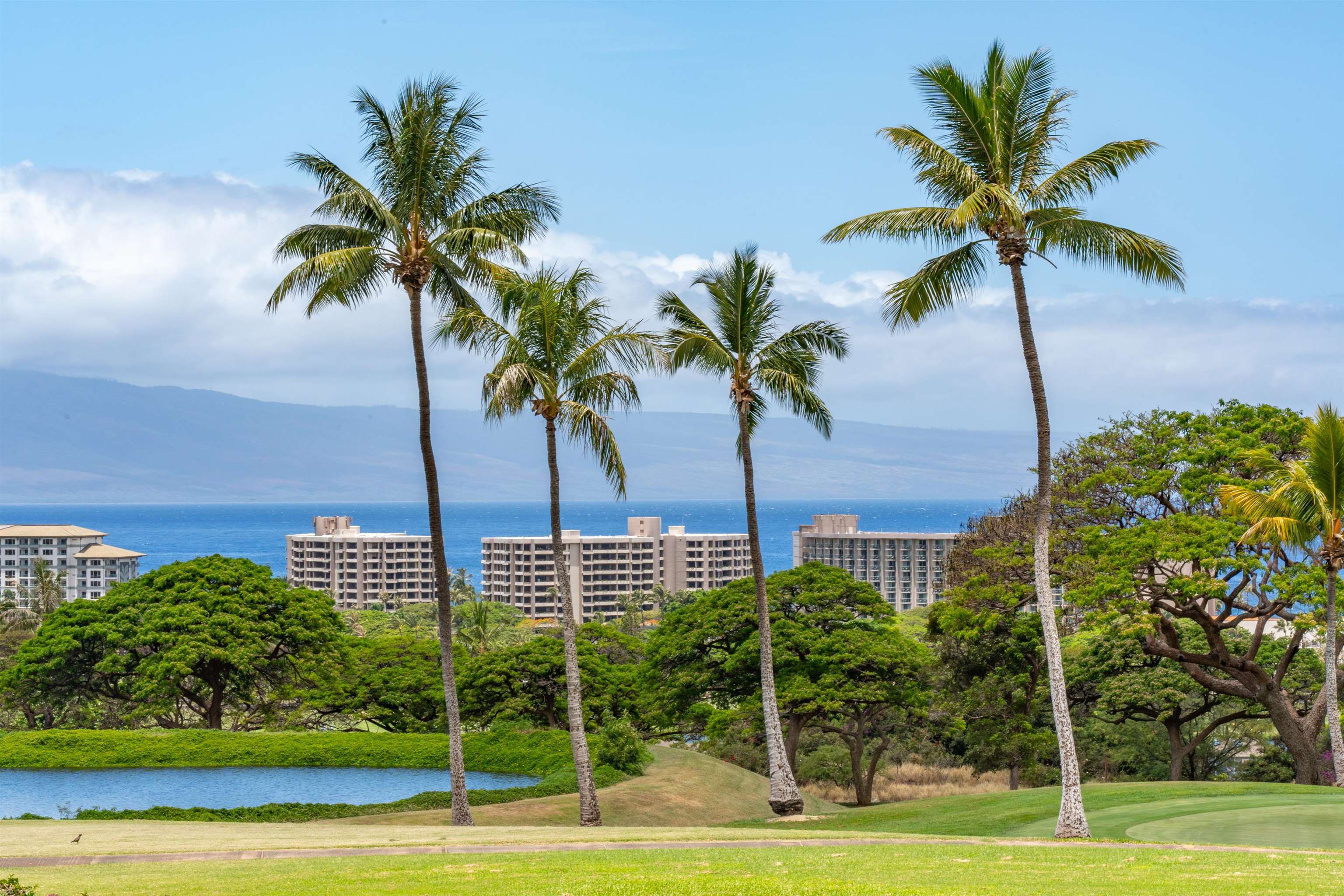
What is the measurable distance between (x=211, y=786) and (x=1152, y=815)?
84.9 ft

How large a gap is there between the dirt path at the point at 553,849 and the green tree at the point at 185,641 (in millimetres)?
23080

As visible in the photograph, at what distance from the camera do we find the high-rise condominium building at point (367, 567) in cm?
17975

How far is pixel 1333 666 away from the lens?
24.9 m

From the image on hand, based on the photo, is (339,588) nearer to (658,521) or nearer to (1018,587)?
(658,521)

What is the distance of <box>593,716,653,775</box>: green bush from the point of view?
3272cm

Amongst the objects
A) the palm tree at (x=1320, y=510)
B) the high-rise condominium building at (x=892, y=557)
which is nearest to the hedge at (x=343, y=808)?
the palm tree at (x=1320, y=510)

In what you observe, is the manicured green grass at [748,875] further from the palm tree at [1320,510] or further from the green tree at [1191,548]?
the green tree at [1191,548]

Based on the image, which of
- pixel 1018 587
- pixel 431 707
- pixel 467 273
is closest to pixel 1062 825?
pixel 1018 587

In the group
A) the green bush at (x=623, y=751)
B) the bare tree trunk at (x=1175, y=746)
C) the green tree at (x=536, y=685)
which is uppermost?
the green tree at (x=536, y=685)

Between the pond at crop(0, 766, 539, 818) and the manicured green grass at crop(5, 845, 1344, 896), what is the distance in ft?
55.7

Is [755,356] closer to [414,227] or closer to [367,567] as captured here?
[414,227]

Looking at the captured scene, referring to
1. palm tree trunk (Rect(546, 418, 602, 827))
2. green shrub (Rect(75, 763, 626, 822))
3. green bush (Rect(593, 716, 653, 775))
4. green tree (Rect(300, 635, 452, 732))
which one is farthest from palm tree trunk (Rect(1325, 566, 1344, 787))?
green tree (Rect(300, 635, 452, 732))

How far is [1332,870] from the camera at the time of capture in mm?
12680

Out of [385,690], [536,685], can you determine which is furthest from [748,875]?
[385,690]
